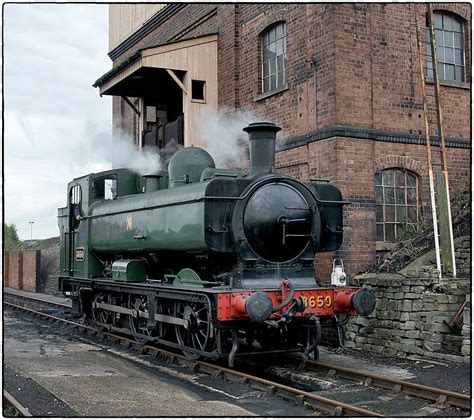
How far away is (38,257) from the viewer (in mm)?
24359

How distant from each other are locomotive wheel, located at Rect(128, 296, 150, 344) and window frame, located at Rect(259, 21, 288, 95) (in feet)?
16.0

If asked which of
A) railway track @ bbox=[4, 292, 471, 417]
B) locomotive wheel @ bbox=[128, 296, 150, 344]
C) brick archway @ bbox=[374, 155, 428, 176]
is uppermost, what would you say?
brick archway @ bbox=[374, 155, 428, 176]

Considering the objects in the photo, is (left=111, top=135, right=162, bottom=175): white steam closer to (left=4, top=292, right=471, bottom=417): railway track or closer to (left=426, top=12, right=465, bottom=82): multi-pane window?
(left=4, top=292, right=471, bottom=417): railway track

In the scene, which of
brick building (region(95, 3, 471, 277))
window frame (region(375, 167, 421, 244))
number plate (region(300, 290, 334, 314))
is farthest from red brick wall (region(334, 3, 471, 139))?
number plate (region(300, 290, 334, 314))

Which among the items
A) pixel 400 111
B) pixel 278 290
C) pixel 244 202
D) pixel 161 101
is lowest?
pixel 278 290

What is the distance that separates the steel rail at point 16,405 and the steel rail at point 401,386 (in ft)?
11.7

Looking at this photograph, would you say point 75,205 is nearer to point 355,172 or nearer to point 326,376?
point 355,172

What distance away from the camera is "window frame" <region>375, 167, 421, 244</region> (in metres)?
11.2

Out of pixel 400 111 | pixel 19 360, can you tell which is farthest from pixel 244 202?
pixel 400 111

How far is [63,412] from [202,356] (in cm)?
286

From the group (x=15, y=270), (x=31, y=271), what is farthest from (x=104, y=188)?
(x=15, y=270)

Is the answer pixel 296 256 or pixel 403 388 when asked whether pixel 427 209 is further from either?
pixel 403 388

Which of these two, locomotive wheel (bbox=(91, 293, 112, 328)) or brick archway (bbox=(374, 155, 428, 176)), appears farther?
locomotive wheel (bbox=(91, 293, 112, 328))

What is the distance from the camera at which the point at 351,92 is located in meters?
10.8
